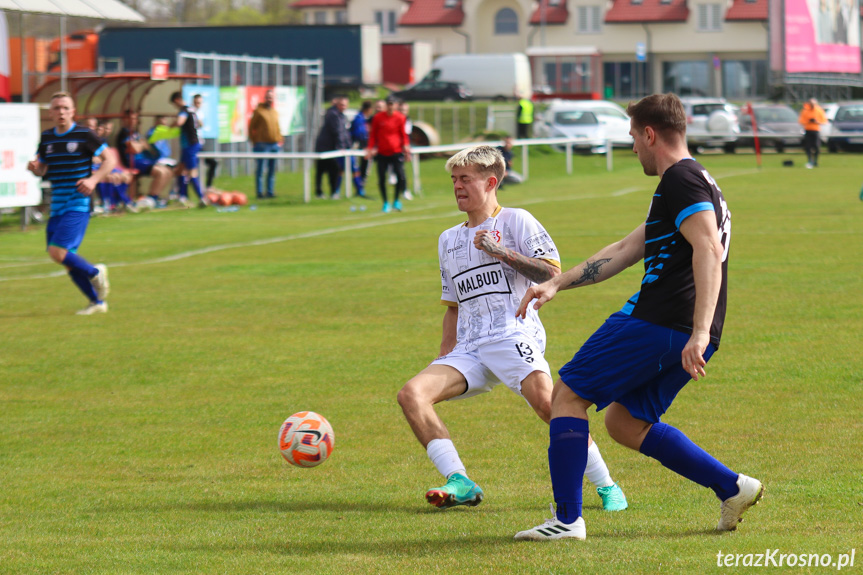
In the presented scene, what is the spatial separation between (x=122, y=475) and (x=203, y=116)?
21389 mm

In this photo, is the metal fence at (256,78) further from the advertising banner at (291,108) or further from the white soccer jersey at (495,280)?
the white soccer jersey at (495,280)

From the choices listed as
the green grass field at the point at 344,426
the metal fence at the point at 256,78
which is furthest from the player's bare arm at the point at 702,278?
the metal fence at the point at 256,78

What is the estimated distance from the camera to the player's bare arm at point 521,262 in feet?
17.2

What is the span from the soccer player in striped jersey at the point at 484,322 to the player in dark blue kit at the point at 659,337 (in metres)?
0.49

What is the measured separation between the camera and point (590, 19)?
8319 centimetres

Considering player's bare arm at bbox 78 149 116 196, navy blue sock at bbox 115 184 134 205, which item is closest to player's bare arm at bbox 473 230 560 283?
player's bare arm at bbox 78 149 116 196

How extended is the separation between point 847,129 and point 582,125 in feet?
29.3

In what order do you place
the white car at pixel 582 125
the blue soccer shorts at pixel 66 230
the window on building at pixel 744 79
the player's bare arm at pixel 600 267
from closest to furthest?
1. the player's bare arm at pixel 600 267
2. the blue soccer shorts at pixel 66 230
3. the white car at pixel 582 125
4. the window on building at pixel 744 79

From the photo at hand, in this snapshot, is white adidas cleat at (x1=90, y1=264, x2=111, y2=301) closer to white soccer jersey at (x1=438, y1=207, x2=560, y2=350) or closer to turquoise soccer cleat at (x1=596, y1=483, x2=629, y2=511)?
white soccer jersey at (x1=438, y1=207, x2=560, y2=350)

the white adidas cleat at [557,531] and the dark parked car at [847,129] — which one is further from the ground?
the dark parked car at [847,129]

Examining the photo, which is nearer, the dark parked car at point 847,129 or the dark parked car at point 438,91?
the dark parked car at point 847,129

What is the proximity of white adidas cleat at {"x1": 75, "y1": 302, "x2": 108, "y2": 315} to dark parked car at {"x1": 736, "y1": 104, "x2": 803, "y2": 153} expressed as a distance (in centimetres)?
3149

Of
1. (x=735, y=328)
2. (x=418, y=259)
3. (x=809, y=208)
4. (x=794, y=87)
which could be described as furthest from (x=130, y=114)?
(x=794, y=87)

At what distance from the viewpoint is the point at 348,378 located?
8.52 metres
